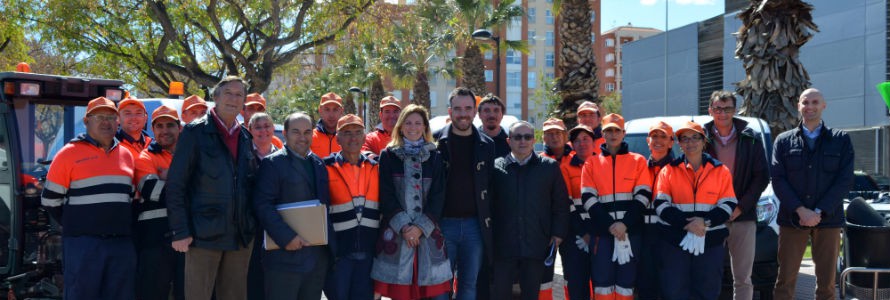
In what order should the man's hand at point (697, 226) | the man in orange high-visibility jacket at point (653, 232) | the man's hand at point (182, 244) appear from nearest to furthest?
the man's hand at point (182, 244) < the man's hand at point (697, 226) < the man in orange high-visibility jacket at point (653, 232)

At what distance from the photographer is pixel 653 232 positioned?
5.63 meters

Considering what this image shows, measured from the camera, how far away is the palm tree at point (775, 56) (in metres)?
11.0

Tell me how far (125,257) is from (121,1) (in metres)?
11.3

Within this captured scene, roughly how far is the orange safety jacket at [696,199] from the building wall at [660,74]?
103 ft

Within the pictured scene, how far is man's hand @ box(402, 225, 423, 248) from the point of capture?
5070 millimetres

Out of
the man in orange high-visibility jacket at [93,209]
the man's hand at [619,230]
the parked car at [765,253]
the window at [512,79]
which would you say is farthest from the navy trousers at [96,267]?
the window at [512,79]

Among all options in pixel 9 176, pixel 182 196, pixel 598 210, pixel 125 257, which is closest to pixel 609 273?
pixel 598 210

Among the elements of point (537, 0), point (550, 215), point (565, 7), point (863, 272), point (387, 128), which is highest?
point (537, 0)

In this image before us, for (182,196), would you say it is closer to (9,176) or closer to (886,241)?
(9,176)

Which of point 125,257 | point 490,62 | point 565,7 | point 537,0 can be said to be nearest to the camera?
point 125,257

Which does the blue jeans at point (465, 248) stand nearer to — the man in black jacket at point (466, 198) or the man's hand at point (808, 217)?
the man in black jacket at point (466, 198)

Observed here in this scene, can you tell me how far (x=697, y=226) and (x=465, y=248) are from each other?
1.76 meters

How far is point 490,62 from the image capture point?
212ft

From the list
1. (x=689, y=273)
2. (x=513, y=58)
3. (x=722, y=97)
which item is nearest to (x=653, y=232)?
(x=689, y=273)
